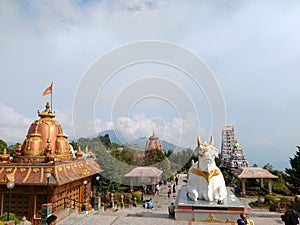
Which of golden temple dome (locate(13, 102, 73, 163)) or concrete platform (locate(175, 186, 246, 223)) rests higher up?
golden temple dome (locate(13, 102, 73, 163))

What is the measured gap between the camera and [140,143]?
45031mm

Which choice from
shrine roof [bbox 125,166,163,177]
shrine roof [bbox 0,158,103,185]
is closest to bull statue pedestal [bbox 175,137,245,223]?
shrine roof [bbox 0,158,103,185]

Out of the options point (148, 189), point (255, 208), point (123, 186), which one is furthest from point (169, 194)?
point (255, 208)

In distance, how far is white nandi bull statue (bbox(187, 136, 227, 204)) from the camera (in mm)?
9664

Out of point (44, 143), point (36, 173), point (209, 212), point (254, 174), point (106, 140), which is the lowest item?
point (209, 212)

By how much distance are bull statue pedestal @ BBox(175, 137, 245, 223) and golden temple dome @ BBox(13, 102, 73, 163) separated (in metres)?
6.85

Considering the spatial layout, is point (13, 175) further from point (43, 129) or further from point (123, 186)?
point (123, 186)

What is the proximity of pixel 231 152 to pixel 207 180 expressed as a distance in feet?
84.5

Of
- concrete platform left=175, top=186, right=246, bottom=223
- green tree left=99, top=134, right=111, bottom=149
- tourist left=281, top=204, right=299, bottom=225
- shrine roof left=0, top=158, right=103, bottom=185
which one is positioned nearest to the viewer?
tourist left=281, top=204, right=299, bottom=225

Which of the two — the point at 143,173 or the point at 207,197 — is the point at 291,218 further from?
the point at 143,173

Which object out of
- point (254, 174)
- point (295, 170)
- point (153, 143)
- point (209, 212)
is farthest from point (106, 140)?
point (209, 212)

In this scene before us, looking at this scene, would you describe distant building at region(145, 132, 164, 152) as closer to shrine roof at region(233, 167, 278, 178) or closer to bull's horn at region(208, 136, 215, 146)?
shrine roof at region(233, 167, 278, 178)

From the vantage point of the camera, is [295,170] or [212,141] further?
[295,170]

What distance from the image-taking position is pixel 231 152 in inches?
1330
